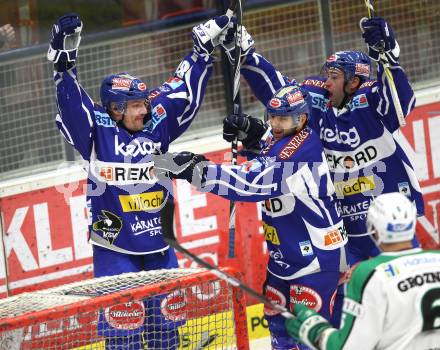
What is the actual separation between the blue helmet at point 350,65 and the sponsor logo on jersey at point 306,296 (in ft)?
3.75

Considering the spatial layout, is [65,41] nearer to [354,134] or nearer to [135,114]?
[135,114]

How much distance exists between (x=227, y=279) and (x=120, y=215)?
1.18m

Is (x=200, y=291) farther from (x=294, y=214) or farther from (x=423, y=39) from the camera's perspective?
(x=423, y=39)

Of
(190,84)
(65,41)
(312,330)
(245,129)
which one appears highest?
(65,41)

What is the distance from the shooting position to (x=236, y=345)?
4770 millimetres

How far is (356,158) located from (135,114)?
1.16 meters

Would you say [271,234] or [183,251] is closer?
[183,251]

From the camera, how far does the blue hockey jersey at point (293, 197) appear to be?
4922 mm

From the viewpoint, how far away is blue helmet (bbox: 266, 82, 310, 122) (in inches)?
199

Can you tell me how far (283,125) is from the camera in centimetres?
508

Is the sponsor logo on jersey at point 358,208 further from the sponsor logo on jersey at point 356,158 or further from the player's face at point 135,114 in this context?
the player's face at point 135,114

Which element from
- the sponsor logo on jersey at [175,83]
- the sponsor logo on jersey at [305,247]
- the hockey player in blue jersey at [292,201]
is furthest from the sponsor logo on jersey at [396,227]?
the sponsor logo on jersey at [175,83]

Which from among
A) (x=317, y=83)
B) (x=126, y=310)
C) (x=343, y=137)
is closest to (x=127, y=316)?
(x=126, y=310)

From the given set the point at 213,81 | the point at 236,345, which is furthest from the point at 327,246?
the point at 213,81
